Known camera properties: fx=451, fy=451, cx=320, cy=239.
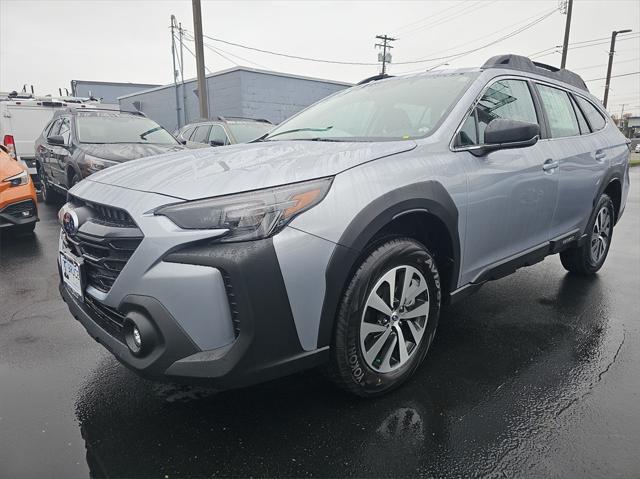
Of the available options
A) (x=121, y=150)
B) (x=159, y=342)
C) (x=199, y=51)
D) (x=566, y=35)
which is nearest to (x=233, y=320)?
(x=159, y=342)

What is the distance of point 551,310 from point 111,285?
3308 millimetres

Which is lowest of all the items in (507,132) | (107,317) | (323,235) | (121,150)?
(107,317)

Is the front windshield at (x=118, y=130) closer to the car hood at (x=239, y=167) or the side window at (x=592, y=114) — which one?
the car hood at (x=239, y=167)

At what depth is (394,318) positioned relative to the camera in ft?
7.58

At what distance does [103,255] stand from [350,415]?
1.40 metres

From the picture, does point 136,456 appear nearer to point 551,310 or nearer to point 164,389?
point 164,389

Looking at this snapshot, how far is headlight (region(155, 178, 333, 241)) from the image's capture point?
5.90 ft

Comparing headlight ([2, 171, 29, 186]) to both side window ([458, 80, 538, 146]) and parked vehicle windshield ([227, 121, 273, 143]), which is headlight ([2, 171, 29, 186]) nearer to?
parked vehicle windshield ([227, 121, 273, 143])

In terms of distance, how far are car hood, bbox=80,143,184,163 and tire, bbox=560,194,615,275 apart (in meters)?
5.28

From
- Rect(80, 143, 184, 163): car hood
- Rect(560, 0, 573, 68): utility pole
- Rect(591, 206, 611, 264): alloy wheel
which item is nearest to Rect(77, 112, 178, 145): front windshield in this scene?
Rect(80, 143, 184, 163): car hood

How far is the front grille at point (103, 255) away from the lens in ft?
6.29

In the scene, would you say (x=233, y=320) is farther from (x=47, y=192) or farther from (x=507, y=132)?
(x=47, y=192)

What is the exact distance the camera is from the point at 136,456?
1958 millimetres

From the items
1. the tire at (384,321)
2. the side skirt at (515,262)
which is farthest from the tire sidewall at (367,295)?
the side skirt at (515,262)
